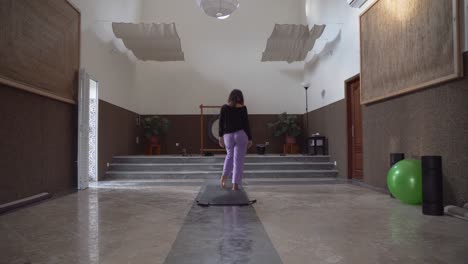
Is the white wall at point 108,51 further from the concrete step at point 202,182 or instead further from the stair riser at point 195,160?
the concrete step at point 202,182

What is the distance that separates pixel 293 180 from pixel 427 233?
4.05 meters

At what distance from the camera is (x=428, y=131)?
405cm


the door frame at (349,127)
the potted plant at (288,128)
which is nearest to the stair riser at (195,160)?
the door frame at (349,127)

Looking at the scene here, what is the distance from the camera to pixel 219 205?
13.0ft

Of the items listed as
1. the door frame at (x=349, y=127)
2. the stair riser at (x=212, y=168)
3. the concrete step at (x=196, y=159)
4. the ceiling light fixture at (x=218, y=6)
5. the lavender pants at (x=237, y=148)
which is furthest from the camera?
the concrete step at (x=196, y=159)

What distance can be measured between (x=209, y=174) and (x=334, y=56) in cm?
371

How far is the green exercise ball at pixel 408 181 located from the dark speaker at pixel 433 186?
0.28m

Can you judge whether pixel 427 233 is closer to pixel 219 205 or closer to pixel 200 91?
pixel 219 205

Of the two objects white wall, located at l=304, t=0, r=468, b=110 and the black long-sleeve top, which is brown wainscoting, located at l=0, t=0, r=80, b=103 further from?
white wall, located at l=304, t=0, r=468, b=110

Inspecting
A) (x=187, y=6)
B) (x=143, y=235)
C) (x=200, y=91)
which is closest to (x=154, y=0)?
(x=187, y=6)

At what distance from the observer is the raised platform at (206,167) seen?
23.5 feet

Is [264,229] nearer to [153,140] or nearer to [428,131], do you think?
[428,131]

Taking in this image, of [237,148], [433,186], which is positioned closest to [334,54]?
[237,148]

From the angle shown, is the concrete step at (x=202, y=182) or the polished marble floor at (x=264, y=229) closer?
the polished marble floor at (x=264, y=229)
